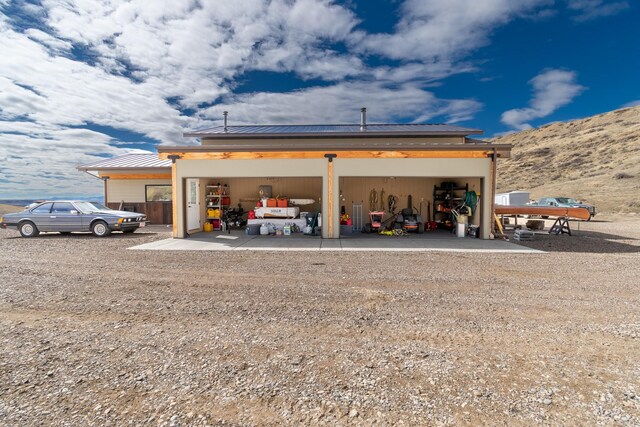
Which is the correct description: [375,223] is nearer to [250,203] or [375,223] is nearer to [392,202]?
[392,202]

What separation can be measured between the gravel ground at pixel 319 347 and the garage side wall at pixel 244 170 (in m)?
5.34

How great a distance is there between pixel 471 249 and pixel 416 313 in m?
6.11

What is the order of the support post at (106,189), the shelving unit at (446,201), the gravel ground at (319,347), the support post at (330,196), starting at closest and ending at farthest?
1. the gravel ground at (319,347)
2. the support post at (330,196)
3. the shelving unit at (446,201)
4. the support post at (106,189)

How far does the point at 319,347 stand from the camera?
131 inches

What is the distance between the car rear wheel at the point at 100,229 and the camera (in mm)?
12008

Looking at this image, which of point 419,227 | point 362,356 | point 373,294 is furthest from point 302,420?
point 419,227

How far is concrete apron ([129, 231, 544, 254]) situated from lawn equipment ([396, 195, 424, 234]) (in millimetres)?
1169

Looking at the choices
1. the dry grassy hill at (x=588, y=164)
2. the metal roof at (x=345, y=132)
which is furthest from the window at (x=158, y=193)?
the dry grassy hill at (x=588, y=164)

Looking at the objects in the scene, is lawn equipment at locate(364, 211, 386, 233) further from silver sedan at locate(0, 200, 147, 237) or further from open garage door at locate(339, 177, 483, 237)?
silver sedan at locate(0, 200, 147, 237)

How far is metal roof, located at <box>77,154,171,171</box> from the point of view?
1562 cm

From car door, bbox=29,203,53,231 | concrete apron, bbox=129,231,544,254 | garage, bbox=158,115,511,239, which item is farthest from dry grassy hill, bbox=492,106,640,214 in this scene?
car door, bbox=29,203,53,231

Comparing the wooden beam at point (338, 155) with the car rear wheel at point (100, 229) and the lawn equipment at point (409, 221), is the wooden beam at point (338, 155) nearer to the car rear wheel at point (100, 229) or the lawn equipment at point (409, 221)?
the lawn equipment at point (409, 221)

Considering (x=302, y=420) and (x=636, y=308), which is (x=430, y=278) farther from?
(x=302, y=420)

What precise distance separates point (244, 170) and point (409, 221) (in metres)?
7.41
